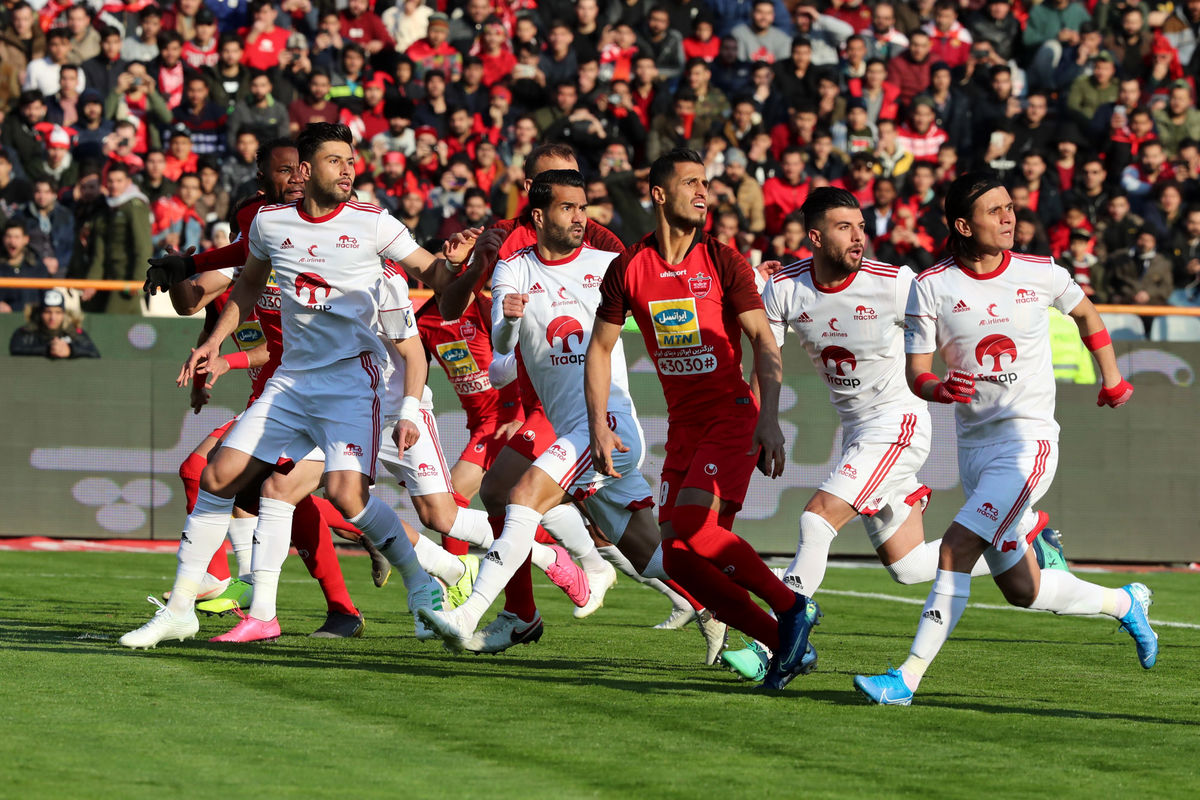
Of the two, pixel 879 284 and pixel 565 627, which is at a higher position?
pixel 879 284

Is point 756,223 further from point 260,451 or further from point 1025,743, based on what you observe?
point 1025,743

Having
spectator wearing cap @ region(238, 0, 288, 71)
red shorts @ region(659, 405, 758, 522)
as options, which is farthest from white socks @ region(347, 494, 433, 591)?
spectator wearing cap @ region(238, 0, 288, 71)

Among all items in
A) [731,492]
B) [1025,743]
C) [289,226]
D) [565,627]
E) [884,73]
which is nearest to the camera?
[1025,743]

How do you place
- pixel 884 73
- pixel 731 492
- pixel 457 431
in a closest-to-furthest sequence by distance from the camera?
pixel 731 492, pixel 457 431, pixel 884 73

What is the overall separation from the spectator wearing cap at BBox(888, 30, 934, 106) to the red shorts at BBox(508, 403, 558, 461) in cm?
1272

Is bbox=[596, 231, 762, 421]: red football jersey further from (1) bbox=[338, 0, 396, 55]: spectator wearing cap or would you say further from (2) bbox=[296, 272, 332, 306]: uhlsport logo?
(1) bbox=[338, 0, 396, 55]: spectator wearing cap

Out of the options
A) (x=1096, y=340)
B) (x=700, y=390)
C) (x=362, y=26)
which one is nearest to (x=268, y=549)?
(x=700, y=390)

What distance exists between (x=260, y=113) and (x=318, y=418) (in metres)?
10.9

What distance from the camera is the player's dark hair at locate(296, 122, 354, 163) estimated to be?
7938mm

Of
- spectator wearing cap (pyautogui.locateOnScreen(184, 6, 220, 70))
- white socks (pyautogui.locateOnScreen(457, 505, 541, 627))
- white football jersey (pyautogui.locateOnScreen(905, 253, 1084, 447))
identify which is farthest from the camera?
spectator wearing cap (pyautogui.locateOnScreen(184, 6, 220, 70))

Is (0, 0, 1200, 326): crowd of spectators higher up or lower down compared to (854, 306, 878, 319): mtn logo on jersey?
lower down

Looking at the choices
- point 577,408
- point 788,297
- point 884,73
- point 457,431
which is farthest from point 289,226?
point 884,73

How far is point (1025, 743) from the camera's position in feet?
19.2

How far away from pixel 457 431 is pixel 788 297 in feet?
24.2
